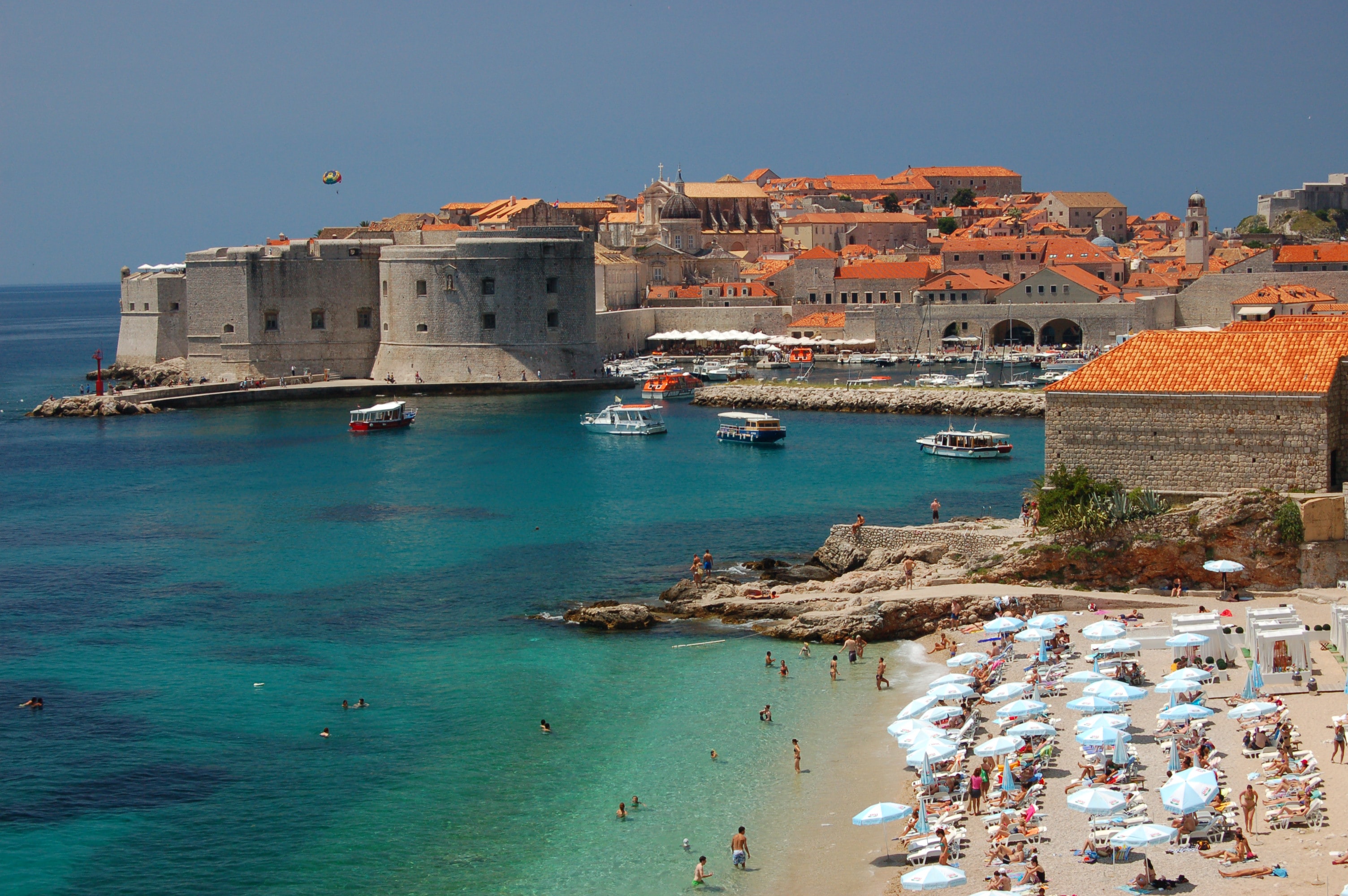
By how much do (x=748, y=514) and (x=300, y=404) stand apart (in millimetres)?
26470

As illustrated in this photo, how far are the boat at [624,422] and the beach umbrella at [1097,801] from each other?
3041 cm

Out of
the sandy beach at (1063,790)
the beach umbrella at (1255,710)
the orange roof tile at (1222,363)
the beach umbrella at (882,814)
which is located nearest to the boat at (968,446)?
the orange roof tile at (1222,363)

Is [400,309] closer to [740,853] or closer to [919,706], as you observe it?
[919,706]

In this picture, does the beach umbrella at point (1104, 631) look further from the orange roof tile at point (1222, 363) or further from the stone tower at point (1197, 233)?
the stone tower at point (1197, 233)

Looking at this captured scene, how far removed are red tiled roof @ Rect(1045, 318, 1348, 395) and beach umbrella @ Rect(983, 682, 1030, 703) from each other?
16.5 ft

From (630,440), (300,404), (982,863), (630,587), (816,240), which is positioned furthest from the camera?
(816,240)

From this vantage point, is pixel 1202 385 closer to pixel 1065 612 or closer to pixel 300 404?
pixel 1065 612

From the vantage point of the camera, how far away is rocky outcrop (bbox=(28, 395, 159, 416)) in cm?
4894

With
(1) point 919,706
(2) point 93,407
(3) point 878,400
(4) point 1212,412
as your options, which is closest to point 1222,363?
(4) point 1212,412

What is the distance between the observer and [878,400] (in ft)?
159

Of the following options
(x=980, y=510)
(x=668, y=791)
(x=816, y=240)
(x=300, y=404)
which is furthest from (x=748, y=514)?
(x=816, y=240)

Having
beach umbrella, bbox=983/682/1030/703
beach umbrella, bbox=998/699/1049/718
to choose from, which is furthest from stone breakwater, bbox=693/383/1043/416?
beach umbrella, bbox=998/699/1049/718

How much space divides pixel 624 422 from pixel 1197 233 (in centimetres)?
4877

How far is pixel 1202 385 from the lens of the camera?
18.2m
